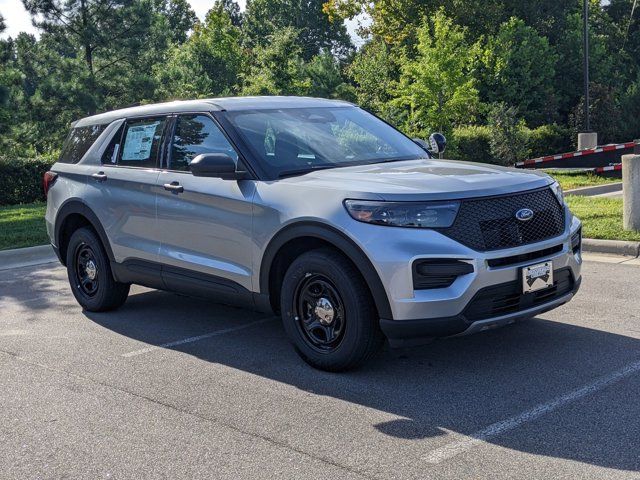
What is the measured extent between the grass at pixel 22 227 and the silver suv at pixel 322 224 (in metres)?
5.11

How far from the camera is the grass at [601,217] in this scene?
9.52 meters

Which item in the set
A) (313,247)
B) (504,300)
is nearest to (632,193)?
(504,300)

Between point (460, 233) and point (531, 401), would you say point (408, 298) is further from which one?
point (531, 401)

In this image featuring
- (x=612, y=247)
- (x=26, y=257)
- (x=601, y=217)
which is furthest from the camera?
(x=26, y=257)

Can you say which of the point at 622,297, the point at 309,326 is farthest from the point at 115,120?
the point at 622,297

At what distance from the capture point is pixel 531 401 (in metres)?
4.69

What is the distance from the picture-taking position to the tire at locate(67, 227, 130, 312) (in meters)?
7.20

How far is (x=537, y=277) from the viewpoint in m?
→ 5.09

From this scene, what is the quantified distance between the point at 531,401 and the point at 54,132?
25.4 metres

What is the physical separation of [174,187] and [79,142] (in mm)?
1966

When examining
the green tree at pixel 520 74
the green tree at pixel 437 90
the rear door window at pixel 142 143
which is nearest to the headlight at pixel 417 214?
the rear door window at pixel 142 143

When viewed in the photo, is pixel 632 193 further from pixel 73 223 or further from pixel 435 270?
pixel 73 223

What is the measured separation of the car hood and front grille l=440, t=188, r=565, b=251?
0.20 feet

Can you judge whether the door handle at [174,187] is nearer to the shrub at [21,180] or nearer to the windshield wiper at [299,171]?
the windshield wiper at [299,171]
